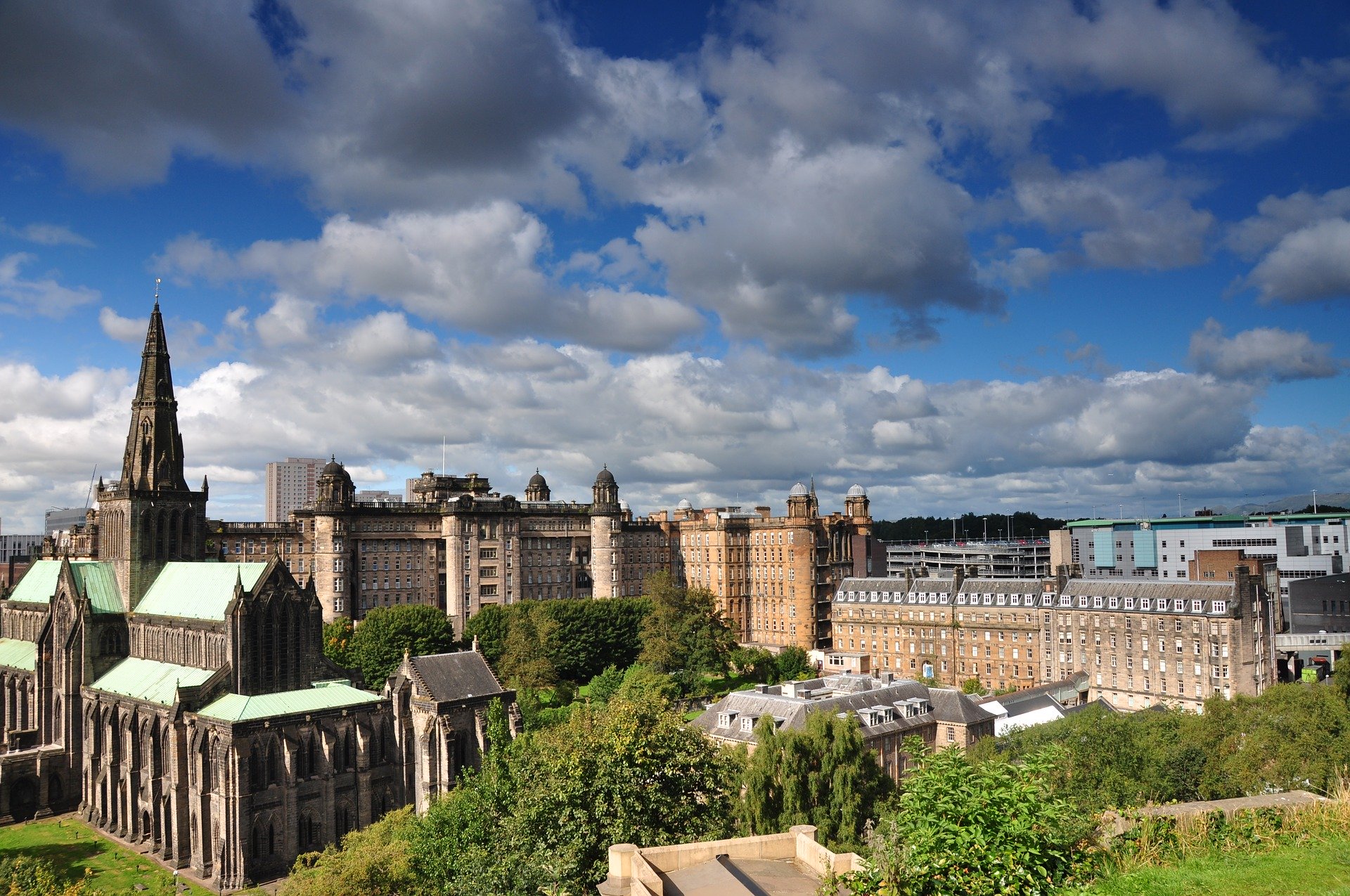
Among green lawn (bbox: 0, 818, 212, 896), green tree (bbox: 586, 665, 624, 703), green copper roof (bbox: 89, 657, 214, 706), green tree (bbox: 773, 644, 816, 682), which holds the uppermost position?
green copper roof (bbox: 89, 657, 214, 706)

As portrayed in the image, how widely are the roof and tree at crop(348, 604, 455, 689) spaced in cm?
2905

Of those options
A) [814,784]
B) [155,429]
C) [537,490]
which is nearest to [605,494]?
[537,490]

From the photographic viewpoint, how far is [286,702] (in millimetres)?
69312

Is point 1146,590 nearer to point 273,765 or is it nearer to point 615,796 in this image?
point 615,796

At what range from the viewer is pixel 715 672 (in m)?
115

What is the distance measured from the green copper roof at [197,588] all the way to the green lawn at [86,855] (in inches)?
698

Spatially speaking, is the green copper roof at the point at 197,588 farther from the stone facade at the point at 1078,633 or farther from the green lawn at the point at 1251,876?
the stone facade at the point at 1078,633

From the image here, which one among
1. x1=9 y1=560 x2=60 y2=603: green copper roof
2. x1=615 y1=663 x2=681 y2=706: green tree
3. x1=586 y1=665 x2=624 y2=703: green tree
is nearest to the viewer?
x1=615 y1=663 x2=681 y2=706: green tree

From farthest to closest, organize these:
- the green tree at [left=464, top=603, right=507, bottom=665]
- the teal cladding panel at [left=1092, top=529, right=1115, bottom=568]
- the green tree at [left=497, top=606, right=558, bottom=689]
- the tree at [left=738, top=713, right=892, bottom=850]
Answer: the teal cladding panel at [left=1092, top=529, right=1115, bottom=568], the green tree at [left=464, top=603, right=507, bottom=665], the green tree at [left=497, top=606, right=558, bottom=689], the tree at [left=738, top=713, right=892, bottom=850]

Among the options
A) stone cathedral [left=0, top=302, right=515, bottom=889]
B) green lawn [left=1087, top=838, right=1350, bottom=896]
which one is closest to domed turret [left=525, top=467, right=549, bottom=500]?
stone cathedral [left=0, top=302, right=515, bottom=889]

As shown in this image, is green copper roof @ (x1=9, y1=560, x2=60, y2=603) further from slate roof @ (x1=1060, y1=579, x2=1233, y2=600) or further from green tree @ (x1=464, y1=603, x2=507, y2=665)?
slate roof @ (x1=1060, y1=579, x2=1233, y2=600)

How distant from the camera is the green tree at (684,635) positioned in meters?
110

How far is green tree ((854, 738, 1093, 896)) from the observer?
1697 centimetres

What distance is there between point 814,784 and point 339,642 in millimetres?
78760
